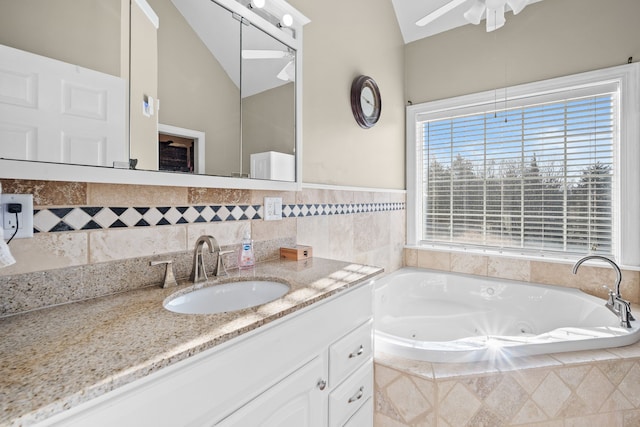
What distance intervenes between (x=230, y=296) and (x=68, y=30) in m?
0.98

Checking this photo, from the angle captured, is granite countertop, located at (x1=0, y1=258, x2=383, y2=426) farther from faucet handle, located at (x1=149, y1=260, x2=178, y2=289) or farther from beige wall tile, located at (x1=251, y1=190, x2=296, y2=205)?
beige wall tile, located at (x1=251, y1=190, x2=296, y2=205)

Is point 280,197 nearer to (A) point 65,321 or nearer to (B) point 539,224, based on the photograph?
(A) point 65,321

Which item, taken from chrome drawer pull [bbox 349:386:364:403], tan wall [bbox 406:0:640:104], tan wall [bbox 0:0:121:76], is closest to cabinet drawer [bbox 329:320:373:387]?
chrome drawer pull [bbox 349:386:364:403]

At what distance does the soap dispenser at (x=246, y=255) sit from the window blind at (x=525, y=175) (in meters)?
2.13

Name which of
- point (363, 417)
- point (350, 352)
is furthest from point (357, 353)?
point (363, 417)

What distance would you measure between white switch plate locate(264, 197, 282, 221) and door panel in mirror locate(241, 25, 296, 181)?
118 mm

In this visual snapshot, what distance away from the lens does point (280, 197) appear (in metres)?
1.64

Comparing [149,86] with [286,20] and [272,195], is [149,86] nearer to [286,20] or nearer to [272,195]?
[272,195]

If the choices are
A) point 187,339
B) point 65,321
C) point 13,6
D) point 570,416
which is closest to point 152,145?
point 13,6

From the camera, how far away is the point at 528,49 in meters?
2.47

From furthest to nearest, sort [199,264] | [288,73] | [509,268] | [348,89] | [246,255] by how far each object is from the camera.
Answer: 1. [509,268]
2. [348,89]
3. [288,73]
4. [246,255]
5. [199,264]

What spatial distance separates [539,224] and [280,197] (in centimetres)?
221

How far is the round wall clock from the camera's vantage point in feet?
7.43

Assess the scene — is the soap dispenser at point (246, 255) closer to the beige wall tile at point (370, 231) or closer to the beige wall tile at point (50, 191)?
the beige wall tile at point (50, 191)
